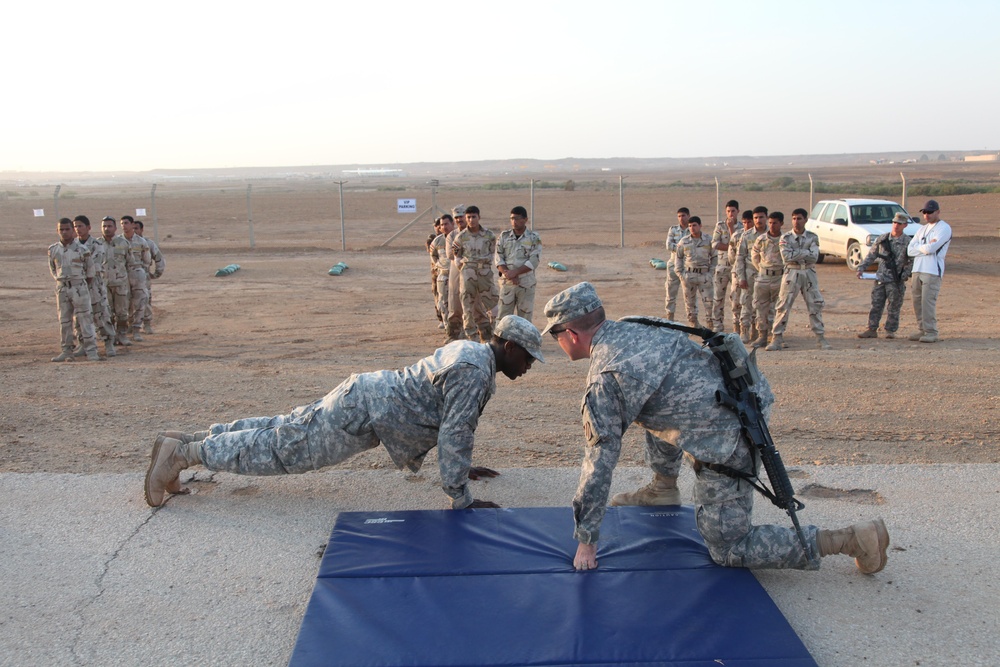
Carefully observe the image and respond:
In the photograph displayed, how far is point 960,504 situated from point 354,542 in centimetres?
384

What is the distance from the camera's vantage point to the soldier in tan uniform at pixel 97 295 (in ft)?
37.4

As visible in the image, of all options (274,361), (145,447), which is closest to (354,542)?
(145,447)

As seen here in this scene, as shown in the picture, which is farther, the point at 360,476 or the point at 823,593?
the point at 360,476

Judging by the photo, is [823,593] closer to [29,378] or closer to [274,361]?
[274,361]

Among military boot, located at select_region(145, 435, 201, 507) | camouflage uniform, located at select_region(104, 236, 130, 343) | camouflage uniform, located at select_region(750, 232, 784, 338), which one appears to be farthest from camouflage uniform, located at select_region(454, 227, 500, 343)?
military boot, located at select_region(145, 435, 201, 507)

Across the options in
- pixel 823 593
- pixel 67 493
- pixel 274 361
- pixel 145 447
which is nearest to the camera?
pixel 823 593

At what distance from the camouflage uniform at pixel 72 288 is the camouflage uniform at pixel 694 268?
8.33 m

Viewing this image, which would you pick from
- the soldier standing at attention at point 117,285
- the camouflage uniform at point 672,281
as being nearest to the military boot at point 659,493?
the camouflage uniform at point 672,281

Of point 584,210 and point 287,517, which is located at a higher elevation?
point 584,210

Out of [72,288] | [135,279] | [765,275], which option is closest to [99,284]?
[72,288]

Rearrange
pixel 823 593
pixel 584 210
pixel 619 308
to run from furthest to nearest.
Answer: pixel 584 210 < pixel 619 308 < pixel 823 593

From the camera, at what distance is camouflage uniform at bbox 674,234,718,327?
12672 millimetres

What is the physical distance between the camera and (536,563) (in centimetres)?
443

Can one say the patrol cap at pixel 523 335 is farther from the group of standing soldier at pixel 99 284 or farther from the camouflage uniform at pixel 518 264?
the group of standing soldier at pixel 99 284
